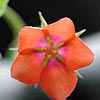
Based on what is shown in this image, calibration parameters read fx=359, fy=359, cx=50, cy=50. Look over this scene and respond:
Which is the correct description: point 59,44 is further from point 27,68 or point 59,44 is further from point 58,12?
point 58,12

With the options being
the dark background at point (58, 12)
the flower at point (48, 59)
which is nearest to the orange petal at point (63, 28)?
the flower at point (48, 59)

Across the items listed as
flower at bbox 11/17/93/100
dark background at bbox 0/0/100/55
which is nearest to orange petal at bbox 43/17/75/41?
flower at bbox 11/17/93/100

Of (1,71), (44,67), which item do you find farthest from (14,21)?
(44,67)

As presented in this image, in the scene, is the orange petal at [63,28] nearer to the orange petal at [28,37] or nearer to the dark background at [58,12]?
the orange petal at [28,37]

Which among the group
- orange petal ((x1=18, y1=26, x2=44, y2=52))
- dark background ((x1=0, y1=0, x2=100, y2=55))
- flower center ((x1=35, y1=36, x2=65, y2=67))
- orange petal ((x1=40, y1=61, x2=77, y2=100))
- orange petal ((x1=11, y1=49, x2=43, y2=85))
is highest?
orange petal ((x1=18, y1=26, x2=44, y2=52))

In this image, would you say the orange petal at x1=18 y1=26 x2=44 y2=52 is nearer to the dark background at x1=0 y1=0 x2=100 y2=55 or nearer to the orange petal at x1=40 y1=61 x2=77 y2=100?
the orange petal at x1=40 y1=61 x2=77 y2=100

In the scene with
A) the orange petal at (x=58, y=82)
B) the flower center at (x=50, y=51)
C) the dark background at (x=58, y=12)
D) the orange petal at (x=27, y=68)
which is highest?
the orange petal at (x=27, y=68)

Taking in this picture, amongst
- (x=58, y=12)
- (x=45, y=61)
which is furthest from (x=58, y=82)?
(x=58, y=12)

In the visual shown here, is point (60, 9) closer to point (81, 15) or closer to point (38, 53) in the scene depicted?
point (81, 15)
